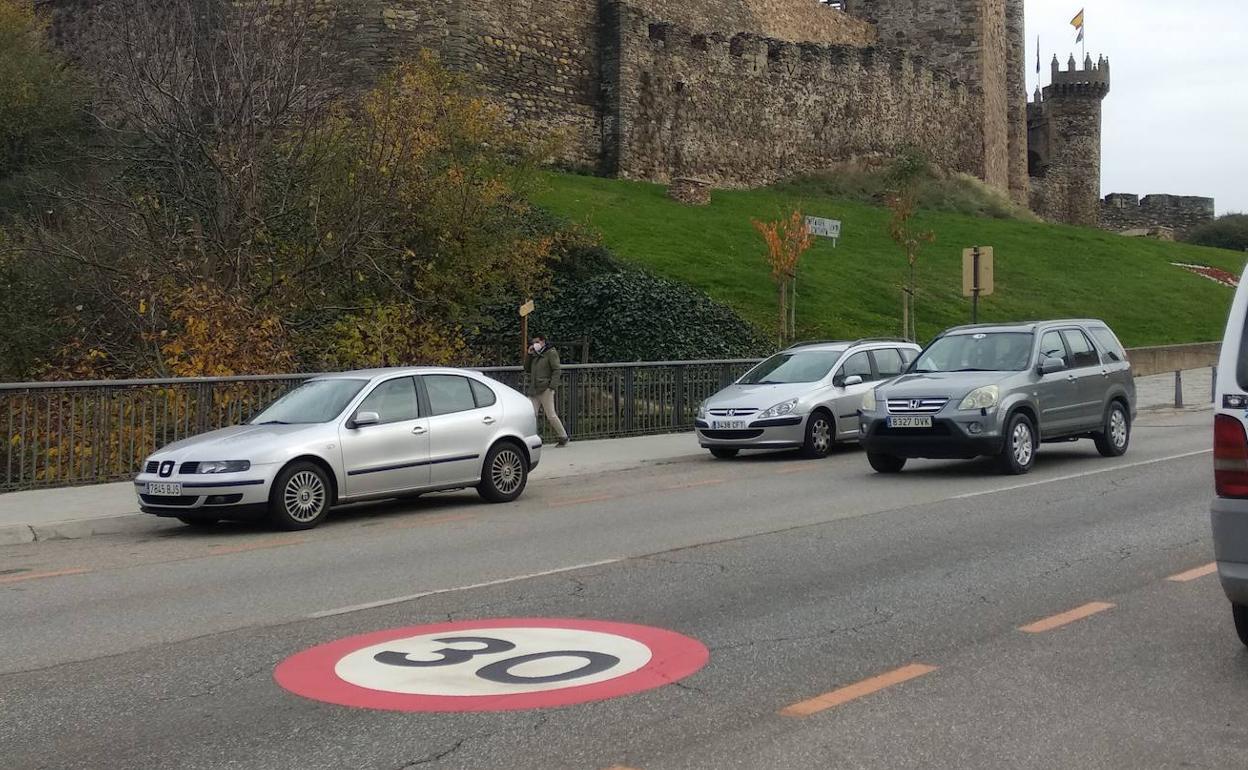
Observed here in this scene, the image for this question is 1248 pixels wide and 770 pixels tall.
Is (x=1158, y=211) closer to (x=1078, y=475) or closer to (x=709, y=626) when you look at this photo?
(x=1078, y=475)

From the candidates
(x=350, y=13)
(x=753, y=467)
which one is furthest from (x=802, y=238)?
(x=350, y=13)

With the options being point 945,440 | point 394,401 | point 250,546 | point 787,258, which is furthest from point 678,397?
point 250,546

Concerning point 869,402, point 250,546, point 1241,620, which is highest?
point 869,402

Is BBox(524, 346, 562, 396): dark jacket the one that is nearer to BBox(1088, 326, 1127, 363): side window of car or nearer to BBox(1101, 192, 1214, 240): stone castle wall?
BBox(1088, 326, 1127, 363): side window of car

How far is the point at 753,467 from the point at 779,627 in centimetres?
1025

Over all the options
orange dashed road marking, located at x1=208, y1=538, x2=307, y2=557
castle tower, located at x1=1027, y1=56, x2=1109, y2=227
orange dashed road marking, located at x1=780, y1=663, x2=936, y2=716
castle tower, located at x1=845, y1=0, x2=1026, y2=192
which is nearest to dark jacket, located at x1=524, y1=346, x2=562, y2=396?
orange dashed road marking, located at x1=208, y1=538, x2=307, y2=557

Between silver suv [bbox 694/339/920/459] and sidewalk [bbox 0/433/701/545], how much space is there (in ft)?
2.97

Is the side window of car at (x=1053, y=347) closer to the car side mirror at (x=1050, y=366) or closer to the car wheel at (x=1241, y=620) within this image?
the car side mirror at (x=1050, y=366)

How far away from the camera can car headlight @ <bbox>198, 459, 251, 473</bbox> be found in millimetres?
11938

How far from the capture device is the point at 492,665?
6.51m

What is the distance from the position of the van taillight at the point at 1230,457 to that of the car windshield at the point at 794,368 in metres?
12.8

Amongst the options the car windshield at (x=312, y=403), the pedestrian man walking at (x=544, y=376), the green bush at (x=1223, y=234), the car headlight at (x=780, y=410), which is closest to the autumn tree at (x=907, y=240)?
the car headlight at (x=780, y=410)

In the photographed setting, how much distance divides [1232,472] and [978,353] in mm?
10492

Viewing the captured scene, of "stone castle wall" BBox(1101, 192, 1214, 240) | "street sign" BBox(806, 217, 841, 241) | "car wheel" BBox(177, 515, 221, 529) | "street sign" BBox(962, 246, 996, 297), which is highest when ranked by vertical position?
"stone castle wall" BBox(1101, 192, 1214, 240)
